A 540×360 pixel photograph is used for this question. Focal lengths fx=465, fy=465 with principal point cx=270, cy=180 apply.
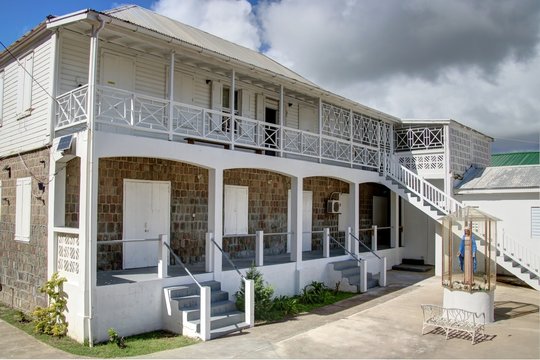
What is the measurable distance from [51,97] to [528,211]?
15335 millimetres

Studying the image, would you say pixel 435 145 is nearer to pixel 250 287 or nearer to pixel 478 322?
pixel 478 322

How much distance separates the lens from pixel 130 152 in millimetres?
9625

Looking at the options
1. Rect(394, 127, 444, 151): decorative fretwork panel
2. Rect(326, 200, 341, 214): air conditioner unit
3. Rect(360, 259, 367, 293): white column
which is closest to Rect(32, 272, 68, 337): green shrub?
Rect(360, 259, 367, 293): white column

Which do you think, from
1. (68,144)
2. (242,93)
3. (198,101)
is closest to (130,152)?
(68,144)

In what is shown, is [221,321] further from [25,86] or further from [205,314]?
[25,86]

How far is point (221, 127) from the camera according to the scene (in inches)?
541

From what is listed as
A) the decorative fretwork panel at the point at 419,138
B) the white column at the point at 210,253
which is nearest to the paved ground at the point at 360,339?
the white column at the point at 210,253

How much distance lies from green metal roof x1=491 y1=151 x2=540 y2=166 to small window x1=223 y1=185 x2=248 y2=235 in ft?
78.8

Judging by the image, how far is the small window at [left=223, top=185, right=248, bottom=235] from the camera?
1471 cm

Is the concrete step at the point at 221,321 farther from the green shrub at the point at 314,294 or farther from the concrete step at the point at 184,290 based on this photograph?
the green shrub at the point at 314,294

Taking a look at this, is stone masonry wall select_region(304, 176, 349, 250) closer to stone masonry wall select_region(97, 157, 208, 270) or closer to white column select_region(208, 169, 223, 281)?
stone masonry wall select_region(97, 157, 208, 270)

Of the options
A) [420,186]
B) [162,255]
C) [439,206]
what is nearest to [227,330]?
[162,255]

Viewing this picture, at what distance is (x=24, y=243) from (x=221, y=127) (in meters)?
6.00

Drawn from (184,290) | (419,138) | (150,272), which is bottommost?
(184,290)
